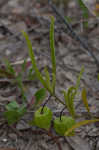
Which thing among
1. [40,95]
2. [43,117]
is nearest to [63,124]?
[43,117]

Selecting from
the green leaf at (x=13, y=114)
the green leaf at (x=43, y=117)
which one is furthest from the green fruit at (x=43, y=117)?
the green leaf at (x=13, y=114)

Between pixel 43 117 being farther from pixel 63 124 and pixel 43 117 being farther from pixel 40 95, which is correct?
pixel 40 95

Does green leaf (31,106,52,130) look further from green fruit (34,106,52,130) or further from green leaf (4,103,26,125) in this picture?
green leaf (4,103,26,125)

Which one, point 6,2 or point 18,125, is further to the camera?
point 6,2

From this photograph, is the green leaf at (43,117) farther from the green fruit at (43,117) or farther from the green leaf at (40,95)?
the green leaf at (40,95)

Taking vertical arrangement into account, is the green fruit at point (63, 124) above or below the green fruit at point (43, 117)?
below

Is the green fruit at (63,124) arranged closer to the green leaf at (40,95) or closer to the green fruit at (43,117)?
the green fruit at (43,117)

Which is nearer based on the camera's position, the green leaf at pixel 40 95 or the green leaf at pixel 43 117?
the green leaf at pixel 43 117

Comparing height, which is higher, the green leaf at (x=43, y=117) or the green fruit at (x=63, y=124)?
the green leaf at (x=43, y=117)

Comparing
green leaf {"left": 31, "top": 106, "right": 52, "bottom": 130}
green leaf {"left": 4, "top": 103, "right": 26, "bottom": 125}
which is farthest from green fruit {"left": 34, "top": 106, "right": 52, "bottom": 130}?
green leaf {"left": 4, "top": 103, "right": 26, "bottom": 125}

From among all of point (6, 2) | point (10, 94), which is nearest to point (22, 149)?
point (10, 94)

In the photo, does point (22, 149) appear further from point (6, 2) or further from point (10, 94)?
→ point (6, 2)
